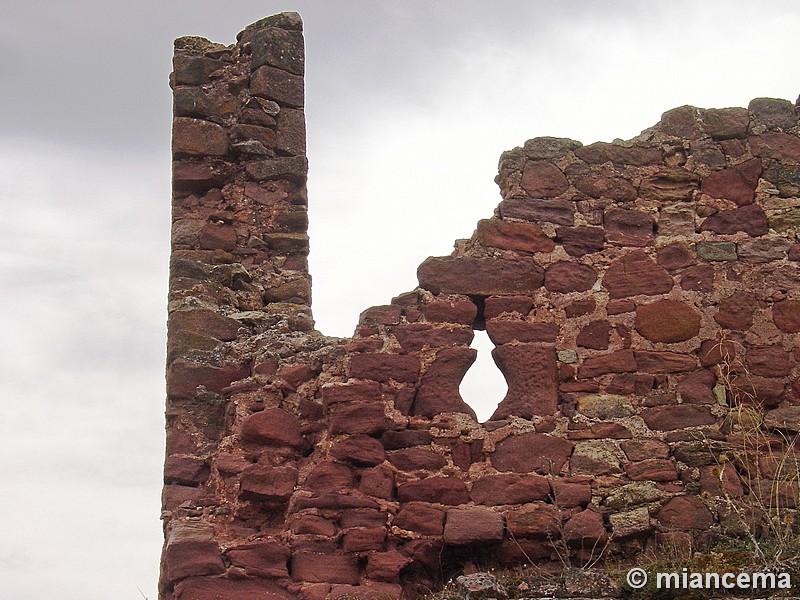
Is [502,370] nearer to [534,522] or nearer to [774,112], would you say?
[534,522]

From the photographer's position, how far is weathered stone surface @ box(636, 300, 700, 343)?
6.87 metres

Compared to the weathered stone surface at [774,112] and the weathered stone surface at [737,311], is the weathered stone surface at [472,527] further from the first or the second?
the weathered stone surface at [774,112]

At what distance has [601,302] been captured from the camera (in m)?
6.93

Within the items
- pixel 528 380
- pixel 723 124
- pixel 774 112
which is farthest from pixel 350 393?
pixel 774 112

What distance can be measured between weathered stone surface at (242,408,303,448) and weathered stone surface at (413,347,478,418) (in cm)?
66

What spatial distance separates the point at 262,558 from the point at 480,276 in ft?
6.45

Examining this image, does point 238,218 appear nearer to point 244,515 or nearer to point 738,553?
point 244,515

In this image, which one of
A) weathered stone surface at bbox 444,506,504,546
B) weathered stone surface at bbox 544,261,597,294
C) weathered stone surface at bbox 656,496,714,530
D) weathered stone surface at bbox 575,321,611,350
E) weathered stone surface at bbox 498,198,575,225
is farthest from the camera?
weathered stone surface at bbox 498,198,575,225

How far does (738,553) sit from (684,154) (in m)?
2.51

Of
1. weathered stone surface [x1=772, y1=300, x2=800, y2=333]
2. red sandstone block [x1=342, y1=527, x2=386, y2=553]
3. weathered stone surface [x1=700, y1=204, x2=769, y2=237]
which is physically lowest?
red sandstone block [x1=342, y1=527, x2=386, y2=553]

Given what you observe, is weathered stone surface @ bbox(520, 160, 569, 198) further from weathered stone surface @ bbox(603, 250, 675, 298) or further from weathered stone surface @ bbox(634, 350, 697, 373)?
weathered stone surface @ bbox(634, 350, 697, 373)

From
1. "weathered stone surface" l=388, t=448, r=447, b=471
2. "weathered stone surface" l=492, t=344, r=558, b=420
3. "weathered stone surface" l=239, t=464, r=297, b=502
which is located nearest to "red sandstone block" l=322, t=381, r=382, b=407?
"weathered stone surface" l=388, t=448, r=447, b=471

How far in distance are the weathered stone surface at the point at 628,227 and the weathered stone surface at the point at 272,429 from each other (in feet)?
6.87

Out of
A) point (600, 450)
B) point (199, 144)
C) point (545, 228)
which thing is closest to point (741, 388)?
point (600, 450)
